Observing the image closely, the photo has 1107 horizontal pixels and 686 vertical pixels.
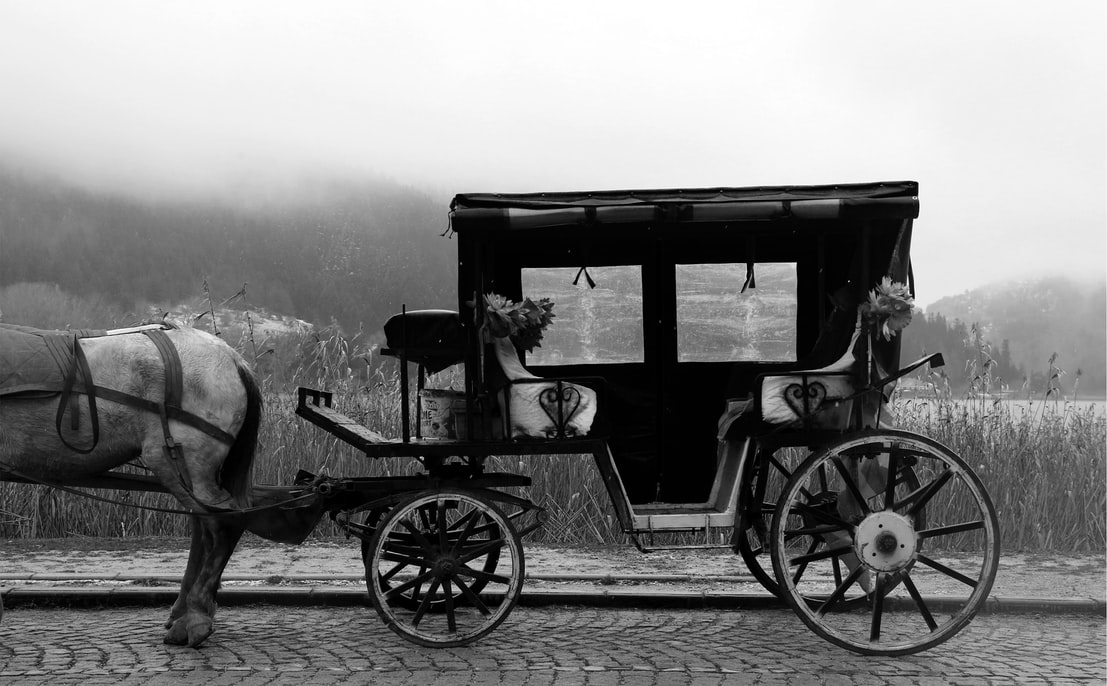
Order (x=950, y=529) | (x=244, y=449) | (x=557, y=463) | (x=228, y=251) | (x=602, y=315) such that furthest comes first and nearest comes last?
(x=228, y=251) → (x=557, y=463) → (x=602, y=315) → (x=244, y=449) → (x=950, y=529)

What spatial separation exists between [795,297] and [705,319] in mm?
542

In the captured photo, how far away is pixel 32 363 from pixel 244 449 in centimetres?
109

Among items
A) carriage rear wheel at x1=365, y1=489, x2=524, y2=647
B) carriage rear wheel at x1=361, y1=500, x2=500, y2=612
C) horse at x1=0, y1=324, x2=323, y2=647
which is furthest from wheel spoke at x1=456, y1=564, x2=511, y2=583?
horse at x1=0, y1=324, x2=323, y2=647

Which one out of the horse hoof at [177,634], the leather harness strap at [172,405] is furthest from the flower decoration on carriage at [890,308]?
the horse hoof at [177,634]

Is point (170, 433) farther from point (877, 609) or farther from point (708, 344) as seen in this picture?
point (877, 609)

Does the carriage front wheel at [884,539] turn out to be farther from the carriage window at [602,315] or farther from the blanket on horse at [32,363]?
the blanket on horse at [32,363]

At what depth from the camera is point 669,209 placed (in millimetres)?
5082

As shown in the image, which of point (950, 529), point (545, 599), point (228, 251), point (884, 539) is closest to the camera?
point (950, 529)

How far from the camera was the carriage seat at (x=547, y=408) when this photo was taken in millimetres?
5230

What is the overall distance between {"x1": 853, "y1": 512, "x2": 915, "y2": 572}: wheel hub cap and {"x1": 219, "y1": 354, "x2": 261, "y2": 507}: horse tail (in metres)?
3.06

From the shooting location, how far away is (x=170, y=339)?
5.30 m

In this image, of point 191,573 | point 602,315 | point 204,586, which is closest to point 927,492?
point 602,315

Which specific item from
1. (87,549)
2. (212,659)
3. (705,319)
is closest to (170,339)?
(212,659)

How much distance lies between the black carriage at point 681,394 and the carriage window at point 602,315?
0.04 ft
